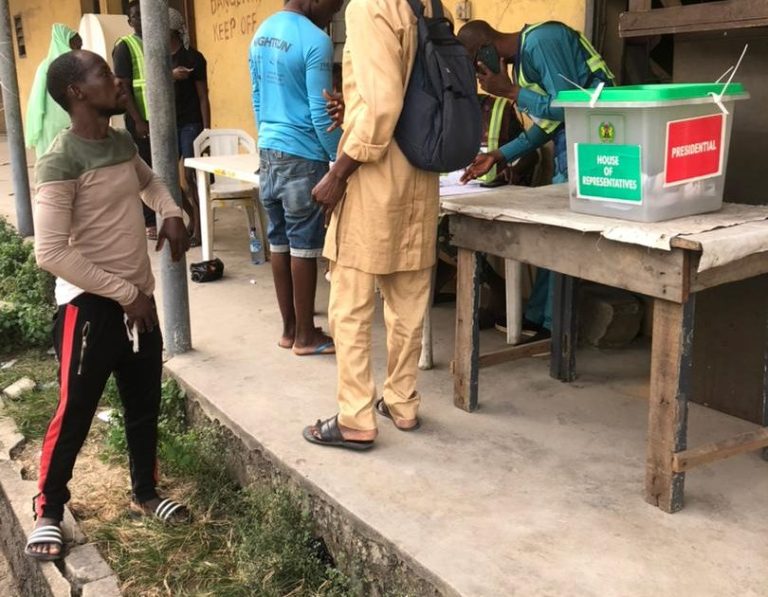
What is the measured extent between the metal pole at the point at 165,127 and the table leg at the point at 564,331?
1677mm

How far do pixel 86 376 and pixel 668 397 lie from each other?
5.87 ft

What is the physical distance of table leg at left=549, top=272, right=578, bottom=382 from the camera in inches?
144

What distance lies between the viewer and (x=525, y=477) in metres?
2.82

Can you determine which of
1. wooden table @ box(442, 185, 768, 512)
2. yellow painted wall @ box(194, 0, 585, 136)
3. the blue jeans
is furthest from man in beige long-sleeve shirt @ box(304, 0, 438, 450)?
yellow painted wall @ box(194, 0, 585, 136)

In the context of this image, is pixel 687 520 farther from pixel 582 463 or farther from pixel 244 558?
pixel 244 558

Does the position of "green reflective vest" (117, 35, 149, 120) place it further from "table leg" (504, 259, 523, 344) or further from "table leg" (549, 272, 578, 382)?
"table leg" (549, 272, 578, 382)

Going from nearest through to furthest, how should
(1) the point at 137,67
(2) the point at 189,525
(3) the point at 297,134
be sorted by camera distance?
(2) the point at 189,525 → (3) the point at 297,134 → (1) the point at 137,67

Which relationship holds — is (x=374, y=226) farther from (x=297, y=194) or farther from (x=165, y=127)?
(x=165, y=127)

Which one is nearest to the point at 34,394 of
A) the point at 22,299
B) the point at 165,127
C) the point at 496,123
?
the point at 22,299

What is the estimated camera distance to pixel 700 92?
2.51 m

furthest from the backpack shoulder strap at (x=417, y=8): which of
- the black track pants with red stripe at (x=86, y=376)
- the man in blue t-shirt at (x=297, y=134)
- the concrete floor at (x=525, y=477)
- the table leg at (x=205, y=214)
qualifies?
the table leg at (x=205, y=214)

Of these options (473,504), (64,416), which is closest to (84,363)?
(64,416)

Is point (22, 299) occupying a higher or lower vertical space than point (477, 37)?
lower

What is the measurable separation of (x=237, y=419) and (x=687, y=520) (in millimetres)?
1694
